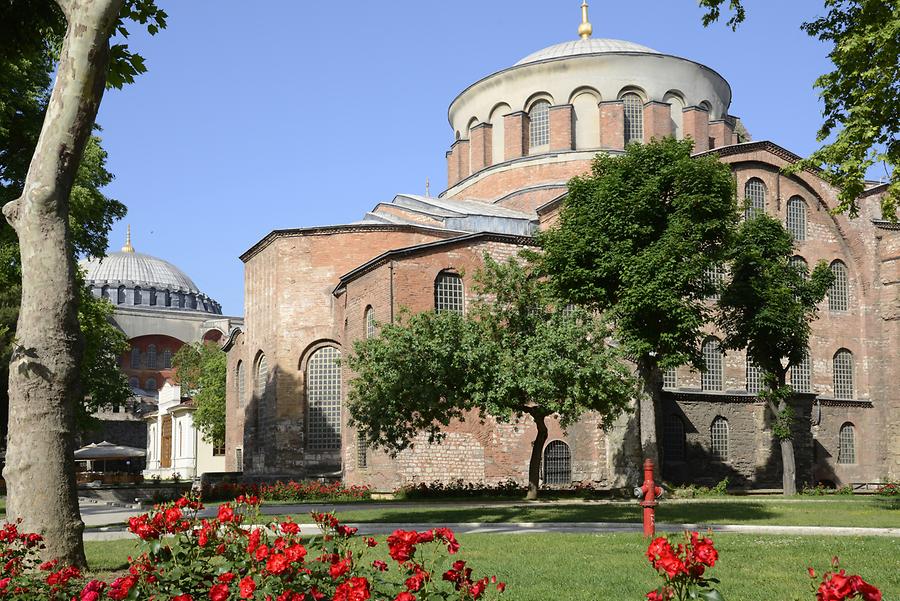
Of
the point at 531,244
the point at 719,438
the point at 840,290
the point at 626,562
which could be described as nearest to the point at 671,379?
the point at 719,438

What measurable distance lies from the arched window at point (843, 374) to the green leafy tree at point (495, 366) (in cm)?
1977

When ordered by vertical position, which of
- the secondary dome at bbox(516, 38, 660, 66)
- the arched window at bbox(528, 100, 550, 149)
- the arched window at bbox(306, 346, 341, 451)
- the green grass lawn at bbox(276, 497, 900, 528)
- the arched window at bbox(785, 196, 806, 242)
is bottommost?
the green grass lawn at bbox(276, 497, 900, 528)

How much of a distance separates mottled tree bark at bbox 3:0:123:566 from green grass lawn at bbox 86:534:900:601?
132cm

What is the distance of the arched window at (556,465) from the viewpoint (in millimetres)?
32188

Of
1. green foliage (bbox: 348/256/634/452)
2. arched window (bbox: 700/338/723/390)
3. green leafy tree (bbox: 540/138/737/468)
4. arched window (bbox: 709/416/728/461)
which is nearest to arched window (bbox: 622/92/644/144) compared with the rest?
arched window (bbox: 700/338/723/390)

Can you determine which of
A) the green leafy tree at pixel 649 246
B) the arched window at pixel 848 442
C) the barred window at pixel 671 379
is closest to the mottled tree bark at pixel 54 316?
the green leafy tree at pixel 649 246

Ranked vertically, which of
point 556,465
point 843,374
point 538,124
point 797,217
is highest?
point 538,124

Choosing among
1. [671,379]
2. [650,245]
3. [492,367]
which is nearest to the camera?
[492,367]

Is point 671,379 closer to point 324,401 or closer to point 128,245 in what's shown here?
point 324,401

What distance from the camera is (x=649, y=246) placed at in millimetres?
25047

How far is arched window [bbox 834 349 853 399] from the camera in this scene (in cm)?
4100

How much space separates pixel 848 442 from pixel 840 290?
21.7 feet

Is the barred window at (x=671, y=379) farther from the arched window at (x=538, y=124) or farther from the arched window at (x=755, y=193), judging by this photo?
the arched window at (x=538, y=124)

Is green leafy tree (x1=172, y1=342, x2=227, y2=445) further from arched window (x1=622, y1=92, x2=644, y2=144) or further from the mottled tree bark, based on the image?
the mottled tree bark
